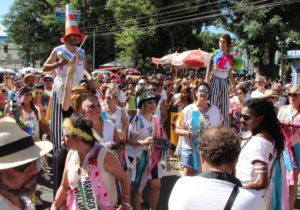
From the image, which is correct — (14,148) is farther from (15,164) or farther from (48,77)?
(48,77)

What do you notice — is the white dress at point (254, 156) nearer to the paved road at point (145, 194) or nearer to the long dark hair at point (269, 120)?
the long dark hair at point (269, 120)

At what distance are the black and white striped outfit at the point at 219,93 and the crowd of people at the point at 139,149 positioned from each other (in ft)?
0.06

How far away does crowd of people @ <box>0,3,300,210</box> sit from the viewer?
7.82ft

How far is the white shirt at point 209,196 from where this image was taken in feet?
7.89

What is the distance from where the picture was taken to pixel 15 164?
2.14m

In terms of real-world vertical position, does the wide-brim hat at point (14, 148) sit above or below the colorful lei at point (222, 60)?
below

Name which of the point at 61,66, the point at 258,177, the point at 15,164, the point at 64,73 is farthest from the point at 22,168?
the point at 64,73

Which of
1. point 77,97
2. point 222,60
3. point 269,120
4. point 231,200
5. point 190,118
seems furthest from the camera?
point 222,60

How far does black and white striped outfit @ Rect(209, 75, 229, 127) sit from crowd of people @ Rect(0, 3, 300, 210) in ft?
0.06

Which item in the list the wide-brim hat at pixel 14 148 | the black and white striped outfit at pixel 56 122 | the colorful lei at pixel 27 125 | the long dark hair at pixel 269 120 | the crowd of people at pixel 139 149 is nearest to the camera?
Result: the wide-brim hat at pixel 14 148

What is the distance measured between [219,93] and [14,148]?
18.2 ft

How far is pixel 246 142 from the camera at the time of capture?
11.8 feet

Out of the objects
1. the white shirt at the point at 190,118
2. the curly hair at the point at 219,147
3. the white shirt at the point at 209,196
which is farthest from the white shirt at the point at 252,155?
the white shirt at the point at 190,118

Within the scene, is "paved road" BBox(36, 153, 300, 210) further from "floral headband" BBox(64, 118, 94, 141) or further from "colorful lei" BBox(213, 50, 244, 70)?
"floral headband" BBox(64, 118, 94, 141)
